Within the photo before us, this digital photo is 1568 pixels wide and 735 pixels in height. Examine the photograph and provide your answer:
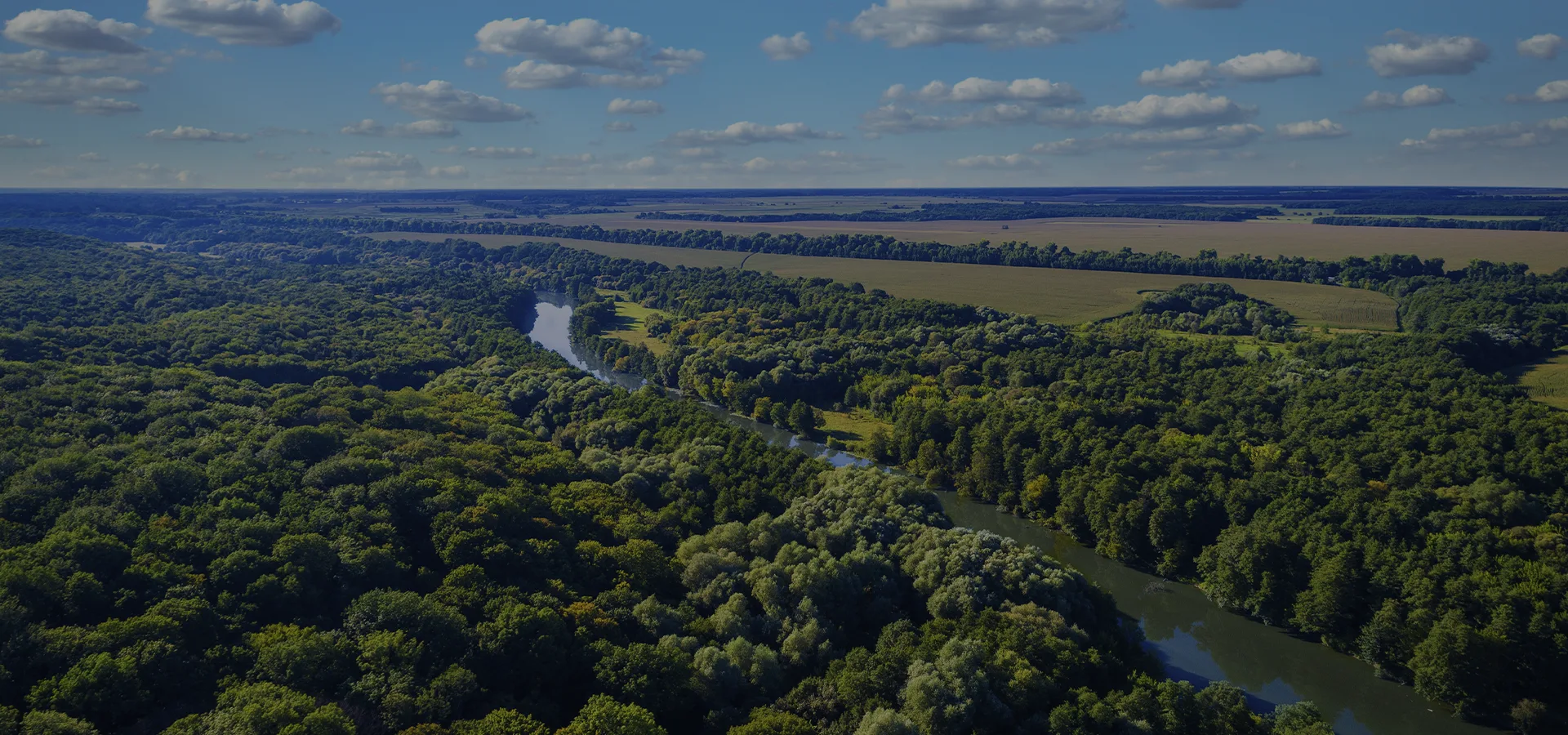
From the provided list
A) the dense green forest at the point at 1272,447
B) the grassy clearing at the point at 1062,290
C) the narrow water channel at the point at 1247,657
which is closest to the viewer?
the narrow water channel at the point at 1247,657

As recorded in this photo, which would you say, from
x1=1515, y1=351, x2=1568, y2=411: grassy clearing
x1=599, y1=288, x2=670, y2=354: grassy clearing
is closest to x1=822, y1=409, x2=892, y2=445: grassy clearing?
x1=599, y1=288, x2=670, y2=354: grassy clearing

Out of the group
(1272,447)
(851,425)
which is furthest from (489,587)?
(1272,447)

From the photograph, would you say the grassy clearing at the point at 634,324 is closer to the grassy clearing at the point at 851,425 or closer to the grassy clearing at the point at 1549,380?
the grassy clearing at the point at 851,425

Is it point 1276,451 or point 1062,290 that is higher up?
point 1062,290

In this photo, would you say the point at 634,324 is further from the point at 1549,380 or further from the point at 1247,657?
the point at 1549,380

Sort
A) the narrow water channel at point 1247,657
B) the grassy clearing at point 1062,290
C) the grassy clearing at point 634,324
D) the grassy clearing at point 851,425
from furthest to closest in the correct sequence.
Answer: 1. the grassy clearing at point 634,324
2. the grassy clearing at point 1062,290
3. the grassy clearing at point 851,425
4. the narrow water channel at point 1247,657

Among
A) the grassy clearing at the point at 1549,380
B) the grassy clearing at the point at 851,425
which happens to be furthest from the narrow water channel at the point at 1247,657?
the grassy clearing at the point at 1549,380
